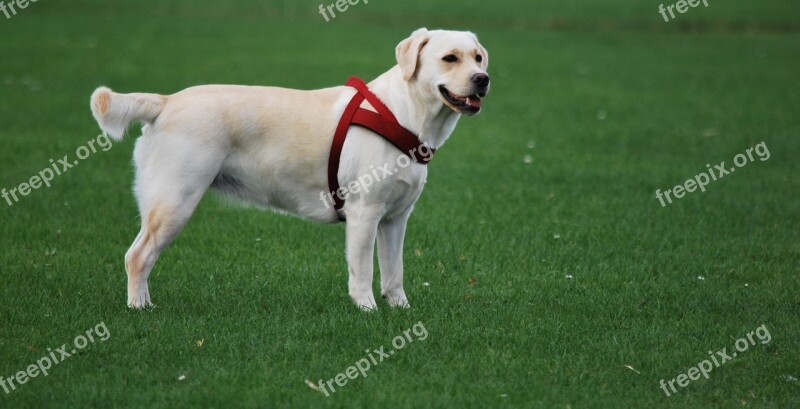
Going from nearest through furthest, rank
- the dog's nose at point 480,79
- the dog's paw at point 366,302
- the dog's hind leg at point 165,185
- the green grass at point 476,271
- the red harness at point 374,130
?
1. the green grass at point 476,271
2. the dog's nose at point 480,79
3. the dog's hind leg at point 165,185
4. the red harness at point 374,130
5. the dog's paw at point 366,302

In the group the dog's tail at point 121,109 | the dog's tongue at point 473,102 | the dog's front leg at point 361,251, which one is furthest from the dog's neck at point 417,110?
the dog's tail at point 121,109

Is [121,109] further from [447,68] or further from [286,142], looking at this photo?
[447,68]

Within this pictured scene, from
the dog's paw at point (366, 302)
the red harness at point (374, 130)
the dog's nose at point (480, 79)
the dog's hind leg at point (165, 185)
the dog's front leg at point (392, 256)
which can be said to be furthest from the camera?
the dog's front leg at point (392, 256)

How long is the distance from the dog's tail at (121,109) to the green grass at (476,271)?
1245mm

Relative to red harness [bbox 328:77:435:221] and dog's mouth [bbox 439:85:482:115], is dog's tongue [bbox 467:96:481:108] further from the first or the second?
red harness [bbox 328:77:435:221]

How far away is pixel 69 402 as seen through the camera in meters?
5.53

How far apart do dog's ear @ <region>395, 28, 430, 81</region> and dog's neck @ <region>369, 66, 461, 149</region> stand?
11 centimetres

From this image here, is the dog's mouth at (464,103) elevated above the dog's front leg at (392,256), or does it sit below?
above

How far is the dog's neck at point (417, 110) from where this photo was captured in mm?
6918

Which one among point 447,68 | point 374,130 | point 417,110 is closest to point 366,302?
point 374,130

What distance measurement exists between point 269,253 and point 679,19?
1037 inches

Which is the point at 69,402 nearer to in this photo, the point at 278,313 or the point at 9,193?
the point at 278,313

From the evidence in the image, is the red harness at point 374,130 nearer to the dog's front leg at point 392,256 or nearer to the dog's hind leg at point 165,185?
the dog's front leg at point 392,256

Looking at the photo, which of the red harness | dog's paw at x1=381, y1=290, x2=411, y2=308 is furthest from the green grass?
the red harness
